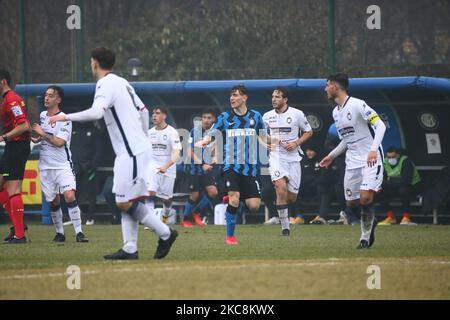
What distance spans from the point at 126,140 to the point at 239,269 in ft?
5.60

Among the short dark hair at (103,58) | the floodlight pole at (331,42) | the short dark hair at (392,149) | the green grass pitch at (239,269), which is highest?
the floodlight pole at (331,42)

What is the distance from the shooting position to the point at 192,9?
27.0 meters

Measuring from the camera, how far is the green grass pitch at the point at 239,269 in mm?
8320

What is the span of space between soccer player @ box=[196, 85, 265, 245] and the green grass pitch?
1.64 feet

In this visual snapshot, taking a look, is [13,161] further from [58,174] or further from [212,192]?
[212,192]

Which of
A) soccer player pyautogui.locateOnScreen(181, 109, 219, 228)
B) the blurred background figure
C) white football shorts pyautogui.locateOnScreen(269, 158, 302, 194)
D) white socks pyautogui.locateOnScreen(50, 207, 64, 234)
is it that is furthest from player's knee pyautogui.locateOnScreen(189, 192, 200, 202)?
white socks pyautogui.locateOnScreen(50, 207, 64, 234)

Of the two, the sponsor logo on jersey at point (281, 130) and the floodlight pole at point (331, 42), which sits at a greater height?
the floodlight pole at point (331, 42)

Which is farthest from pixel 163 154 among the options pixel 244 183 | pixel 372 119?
pixel 372 119

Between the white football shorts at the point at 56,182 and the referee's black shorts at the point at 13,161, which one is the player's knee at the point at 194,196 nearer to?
the white football shorts at the point at 56,182

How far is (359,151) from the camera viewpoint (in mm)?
12969

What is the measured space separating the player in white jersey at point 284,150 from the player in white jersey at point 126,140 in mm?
5226

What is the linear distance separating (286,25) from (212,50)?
9.25ft

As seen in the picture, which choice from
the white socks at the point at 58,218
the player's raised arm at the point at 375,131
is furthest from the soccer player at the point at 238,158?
the white socks at the point at 58,218

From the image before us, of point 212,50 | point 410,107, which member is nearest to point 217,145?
point 410,107
